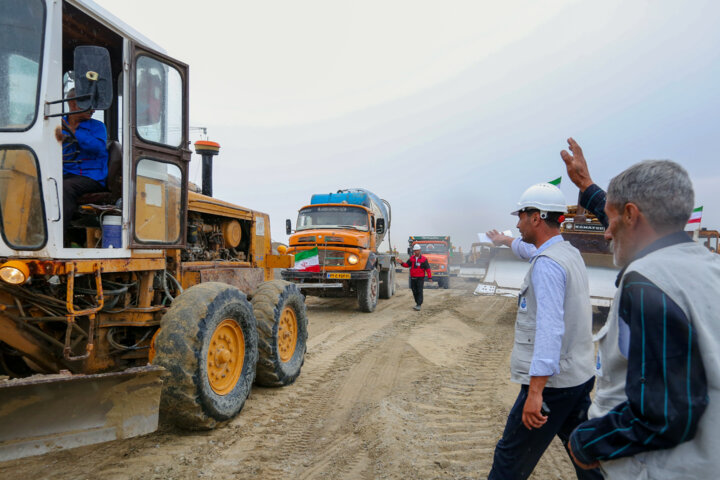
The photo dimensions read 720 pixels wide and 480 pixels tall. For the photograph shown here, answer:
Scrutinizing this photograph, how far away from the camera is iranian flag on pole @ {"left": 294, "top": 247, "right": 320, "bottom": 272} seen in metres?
11.0

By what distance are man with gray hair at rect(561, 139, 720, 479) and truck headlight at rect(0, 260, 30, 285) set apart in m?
3.05

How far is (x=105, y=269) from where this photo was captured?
10.7ft

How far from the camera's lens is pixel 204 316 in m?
3.54

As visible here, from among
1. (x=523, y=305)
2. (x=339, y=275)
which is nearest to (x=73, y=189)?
(x=523, y=305)

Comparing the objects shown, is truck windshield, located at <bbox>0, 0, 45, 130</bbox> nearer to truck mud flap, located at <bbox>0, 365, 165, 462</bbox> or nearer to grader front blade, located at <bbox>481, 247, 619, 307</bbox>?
truck mud flap, located at <bbox>0, 365, 165, 462</bbox>

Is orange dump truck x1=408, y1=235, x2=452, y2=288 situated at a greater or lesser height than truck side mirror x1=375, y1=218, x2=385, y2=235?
lesser

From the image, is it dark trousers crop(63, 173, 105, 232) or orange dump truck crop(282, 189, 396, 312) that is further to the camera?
orange dump truck crop(282, 189, 396, 312)

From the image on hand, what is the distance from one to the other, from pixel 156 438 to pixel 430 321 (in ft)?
22.9

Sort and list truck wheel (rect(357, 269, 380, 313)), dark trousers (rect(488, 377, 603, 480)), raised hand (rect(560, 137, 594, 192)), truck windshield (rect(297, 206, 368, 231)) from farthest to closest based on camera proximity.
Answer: truck windshield (rect(297, 206, 368, 231))
truck wheel (rect(357, 269, 380, 313))
raised hand (rect(560, 137, 594, 192))
dark trousers (rect(488, 377, 603, 480))

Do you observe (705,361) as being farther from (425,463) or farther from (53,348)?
(53,348)

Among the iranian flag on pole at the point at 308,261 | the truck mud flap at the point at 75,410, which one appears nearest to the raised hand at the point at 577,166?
the truck mud flap at the point at 75,410

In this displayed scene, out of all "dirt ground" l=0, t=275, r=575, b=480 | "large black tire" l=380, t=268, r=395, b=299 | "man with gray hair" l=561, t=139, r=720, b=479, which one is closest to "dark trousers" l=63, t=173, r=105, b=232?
"dirt ground" l=0, t=275, r=575, b=480

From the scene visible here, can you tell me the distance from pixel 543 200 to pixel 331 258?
8.74m

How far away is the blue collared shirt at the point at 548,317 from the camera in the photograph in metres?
2.18
